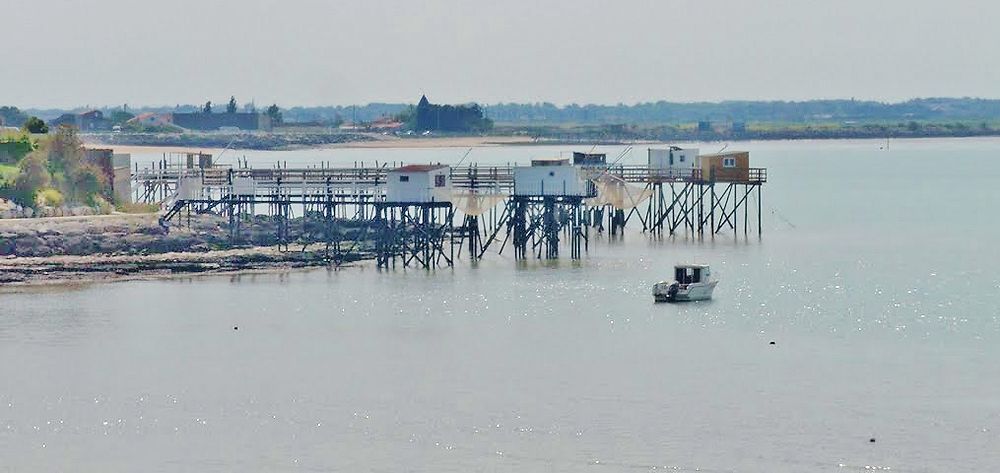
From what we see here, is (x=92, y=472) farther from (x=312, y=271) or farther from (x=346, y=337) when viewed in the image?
(x=312, y=271)

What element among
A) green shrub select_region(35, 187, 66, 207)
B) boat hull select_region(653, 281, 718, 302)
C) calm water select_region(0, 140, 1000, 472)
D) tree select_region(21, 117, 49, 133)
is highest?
tree select_region(21, 117, 49, 133)

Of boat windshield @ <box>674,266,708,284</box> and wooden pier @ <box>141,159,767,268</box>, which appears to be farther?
wooden pier @ <box>141,159,767,268</box>

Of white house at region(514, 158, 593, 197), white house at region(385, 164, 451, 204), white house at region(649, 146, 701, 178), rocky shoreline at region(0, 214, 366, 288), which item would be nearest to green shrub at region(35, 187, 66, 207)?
rocky shoreline at region(0, 214, 366, 288)

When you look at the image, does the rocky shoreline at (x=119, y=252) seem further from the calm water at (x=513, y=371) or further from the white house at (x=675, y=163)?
the white house at (x=675, y=163)

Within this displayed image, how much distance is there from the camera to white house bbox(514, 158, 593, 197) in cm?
8594

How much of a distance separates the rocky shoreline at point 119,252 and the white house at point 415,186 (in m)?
3.25

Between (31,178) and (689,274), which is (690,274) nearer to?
(689,274)

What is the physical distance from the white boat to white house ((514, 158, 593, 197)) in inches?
573

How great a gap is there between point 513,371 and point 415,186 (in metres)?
26.7

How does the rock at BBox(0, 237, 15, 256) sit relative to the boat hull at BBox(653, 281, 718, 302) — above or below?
above

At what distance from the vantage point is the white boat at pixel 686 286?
7119cm

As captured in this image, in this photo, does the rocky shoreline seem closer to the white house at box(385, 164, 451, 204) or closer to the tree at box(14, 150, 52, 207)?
the white house at box(385, 164, 451, 204)

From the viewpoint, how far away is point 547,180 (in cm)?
8606

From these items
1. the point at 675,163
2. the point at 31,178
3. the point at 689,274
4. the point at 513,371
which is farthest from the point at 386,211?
the point at 513,371
